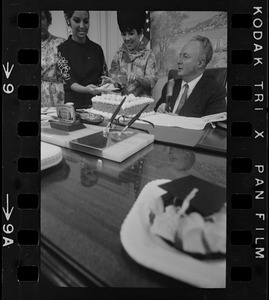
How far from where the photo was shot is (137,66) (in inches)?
25.8

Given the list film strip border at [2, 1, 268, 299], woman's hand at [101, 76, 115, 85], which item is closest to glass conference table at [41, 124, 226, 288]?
film strip border at [2, 1, 268, 299]

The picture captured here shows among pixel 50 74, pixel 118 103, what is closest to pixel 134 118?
pixel 118 103

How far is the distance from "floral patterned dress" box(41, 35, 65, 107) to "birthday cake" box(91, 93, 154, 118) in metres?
0.07

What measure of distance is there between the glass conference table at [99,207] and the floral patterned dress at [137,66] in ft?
0.35

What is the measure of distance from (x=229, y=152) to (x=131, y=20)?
280mm

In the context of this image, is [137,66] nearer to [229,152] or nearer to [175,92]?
[175,92]

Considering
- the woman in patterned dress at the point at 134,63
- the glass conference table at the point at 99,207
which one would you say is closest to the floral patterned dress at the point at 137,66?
the woman in patterned dress at the point at 134,63

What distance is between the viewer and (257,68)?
0.59 metres

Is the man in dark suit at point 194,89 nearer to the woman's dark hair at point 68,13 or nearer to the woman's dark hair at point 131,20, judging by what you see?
the woman's dark hair at point 131,20

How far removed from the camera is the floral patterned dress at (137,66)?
64 centimetres

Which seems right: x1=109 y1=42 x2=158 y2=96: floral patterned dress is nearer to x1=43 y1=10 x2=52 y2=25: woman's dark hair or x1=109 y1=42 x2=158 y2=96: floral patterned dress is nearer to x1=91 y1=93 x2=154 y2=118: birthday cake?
x1=91 y1=93 x2=154 y2=118: birthday cake

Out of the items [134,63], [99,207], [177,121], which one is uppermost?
[134,63]

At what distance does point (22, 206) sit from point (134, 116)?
0.82ft

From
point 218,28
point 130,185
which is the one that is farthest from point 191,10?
point 130,185
